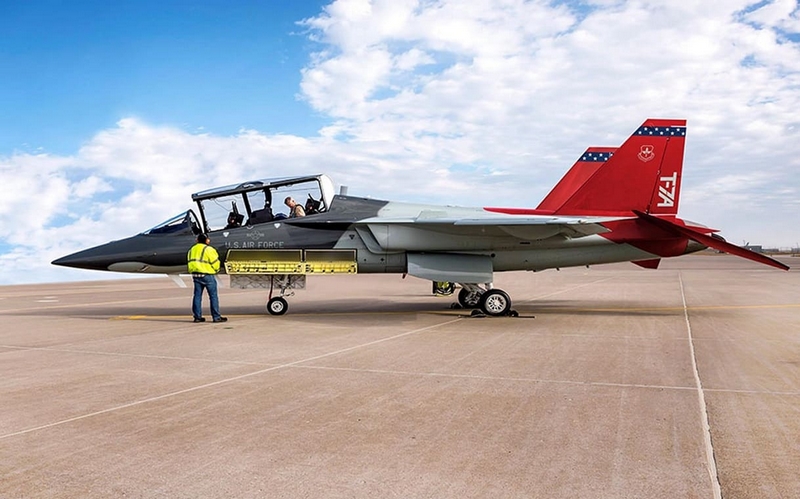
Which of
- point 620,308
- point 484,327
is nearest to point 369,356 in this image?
point 484,327

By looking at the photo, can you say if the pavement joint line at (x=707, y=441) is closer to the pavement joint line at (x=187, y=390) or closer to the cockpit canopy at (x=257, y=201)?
the pavement joint line at (x=187, y=390)

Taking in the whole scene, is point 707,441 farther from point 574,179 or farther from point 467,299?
point 574,179

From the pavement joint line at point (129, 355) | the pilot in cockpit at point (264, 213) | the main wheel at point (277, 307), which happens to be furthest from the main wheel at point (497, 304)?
the pavement joint line at point (129, 355)

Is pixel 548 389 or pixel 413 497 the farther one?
pixel 548 389

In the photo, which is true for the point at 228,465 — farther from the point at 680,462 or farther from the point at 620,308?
the point at 620,308

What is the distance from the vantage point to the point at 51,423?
14.6ft

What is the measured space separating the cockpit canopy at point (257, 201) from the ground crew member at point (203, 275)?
84cm

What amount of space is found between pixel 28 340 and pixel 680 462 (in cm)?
925

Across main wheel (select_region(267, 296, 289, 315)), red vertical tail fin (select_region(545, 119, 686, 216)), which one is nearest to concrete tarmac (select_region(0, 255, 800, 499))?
main wheel (select_region(267, 296, 289, 315))

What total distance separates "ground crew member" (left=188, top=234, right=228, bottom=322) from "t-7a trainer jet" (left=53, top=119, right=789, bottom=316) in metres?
0.51

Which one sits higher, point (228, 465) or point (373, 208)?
point (373, 208)

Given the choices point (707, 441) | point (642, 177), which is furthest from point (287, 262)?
point (707, 441)

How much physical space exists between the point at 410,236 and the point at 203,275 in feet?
13.3

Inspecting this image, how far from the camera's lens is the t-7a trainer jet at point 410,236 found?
11781mm
